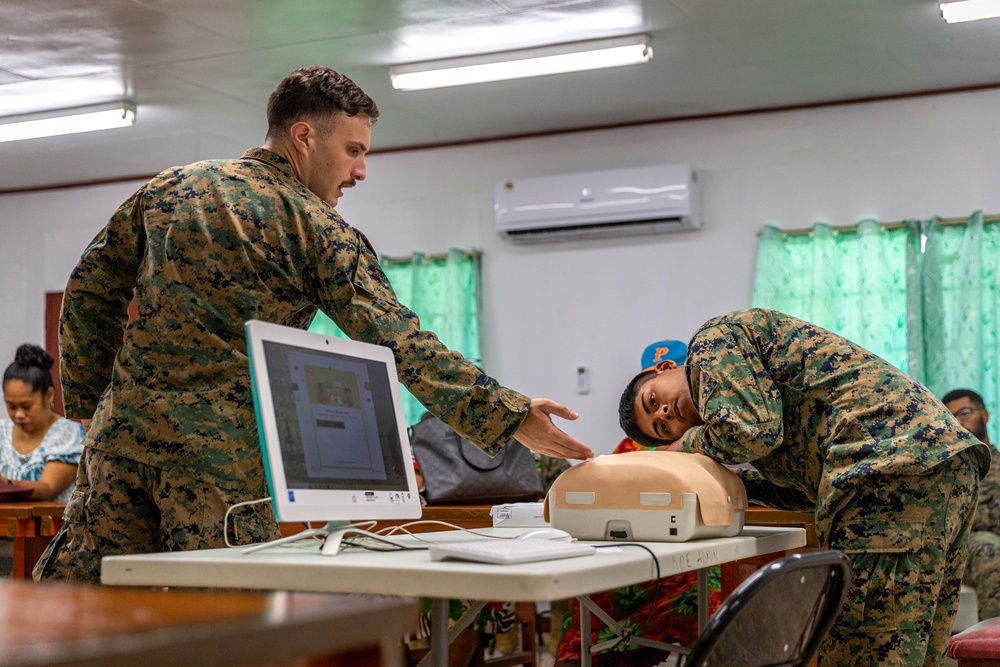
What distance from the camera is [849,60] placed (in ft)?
18.0

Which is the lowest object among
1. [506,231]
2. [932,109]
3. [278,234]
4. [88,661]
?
[88,661]

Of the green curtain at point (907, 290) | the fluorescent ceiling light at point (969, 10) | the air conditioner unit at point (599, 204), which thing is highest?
the fluorescent ceiling light at point (969, 10)

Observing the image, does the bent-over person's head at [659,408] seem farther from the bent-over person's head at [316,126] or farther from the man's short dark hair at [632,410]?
the bent-over person's head at [316,126]

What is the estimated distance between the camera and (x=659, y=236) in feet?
21.5

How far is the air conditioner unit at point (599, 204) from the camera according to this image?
20.6ft

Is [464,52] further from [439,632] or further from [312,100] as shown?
[439,632]

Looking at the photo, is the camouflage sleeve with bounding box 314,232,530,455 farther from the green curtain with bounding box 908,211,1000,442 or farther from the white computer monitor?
the green curtain with bounding box 908,211,1000,442

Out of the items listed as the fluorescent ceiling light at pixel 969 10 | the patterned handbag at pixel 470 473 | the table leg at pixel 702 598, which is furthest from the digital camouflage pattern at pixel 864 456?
the fluorescent ceiling light at pixel 969 10

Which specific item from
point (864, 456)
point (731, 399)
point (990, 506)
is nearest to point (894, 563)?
point (864, 456)

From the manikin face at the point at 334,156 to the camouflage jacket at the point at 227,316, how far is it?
114mm

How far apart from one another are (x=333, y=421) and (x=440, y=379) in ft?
1.02

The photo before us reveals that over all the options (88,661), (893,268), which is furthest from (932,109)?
(88,661)

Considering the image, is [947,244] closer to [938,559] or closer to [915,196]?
[915,196]

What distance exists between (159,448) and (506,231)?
479 centimetres
